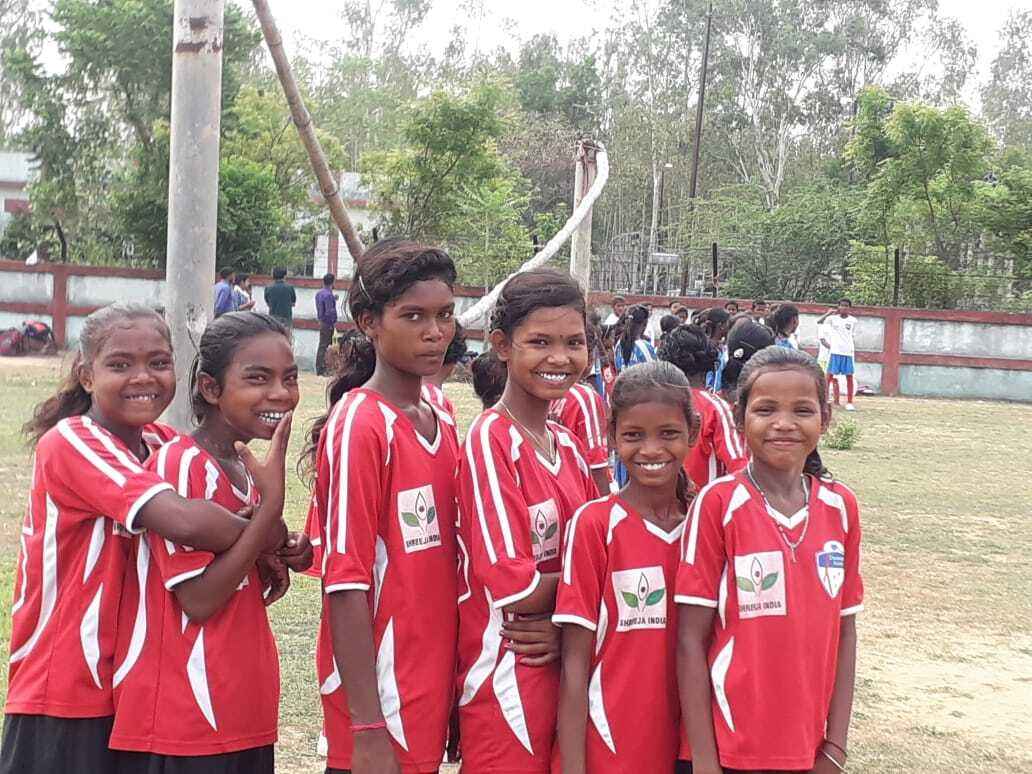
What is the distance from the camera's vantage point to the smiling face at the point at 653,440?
8.12 ft

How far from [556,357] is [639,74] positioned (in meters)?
37.7

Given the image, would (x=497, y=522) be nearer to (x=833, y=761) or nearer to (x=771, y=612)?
(x=771, y=612)

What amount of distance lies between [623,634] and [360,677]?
0.52m

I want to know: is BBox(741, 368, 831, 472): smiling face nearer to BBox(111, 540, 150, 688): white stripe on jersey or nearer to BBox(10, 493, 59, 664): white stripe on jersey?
BBox(111, 540, 150, 688): white stripe on jersey

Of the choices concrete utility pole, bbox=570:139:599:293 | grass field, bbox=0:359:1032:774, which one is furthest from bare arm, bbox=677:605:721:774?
concrete utility pole, bbox=570:139:599:293

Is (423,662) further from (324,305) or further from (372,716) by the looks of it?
(324,305)

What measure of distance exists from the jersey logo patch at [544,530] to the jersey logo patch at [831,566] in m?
0.53

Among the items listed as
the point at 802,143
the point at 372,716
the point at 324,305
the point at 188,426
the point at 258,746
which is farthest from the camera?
the point at 802,143

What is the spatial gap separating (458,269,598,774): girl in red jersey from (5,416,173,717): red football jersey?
23.9 inches

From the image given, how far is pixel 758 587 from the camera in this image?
240 cm

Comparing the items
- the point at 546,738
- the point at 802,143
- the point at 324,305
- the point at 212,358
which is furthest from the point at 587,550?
the point at 802,143

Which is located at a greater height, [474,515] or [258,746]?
[474,515]

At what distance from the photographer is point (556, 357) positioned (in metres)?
2.50

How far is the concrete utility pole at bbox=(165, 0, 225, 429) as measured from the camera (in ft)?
14.2
